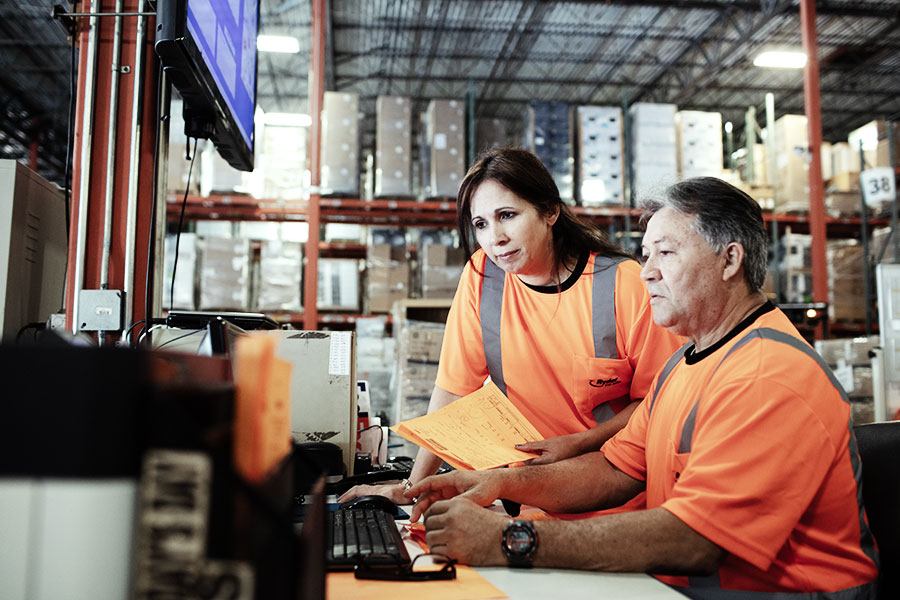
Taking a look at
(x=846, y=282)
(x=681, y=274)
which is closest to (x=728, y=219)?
(x=681, y=274)

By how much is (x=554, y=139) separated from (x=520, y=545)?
18.7 ft

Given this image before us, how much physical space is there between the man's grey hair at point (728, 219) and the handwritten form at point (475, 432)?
59 cm

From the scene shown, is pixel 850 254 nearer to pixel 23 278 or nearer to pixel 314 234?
pixel 314 234

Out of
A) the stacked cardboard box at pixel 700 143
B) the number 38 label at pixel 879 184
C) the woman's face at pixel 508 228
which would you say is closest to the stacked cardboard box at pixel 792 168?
the number 38 label at pixel 879 184

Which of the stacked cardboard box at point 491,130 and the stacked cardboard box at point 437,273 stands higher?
the stacked cardboard box at point 491,130

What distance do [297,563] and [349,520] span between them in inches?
34.5

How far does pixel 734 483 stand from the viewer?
1043mm

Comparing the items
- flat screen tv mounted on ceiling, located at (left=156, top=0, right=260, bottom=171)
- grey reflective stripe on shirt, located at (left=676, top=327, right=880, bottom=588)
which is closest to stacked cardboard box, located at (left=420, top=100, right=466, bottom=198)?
flat screen tv mounted on ceiling, located at (left=156, top=0, right=260, bottom=171)

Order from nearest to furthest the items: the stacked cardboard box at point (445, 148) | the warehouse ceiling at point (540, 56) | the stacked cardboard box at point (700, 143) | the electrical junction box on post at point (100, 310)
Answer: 1. the electrical junction box on post at point (100, 310)
2. the stacked cardboard box at point (445, 148)
3. the stacked cardboard box at point (700, 143)
4. the warehouse ceiling at point (540, 56)

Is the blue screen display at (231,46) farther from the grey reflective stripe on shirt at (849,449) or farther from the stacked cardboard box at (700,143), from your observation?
the stacked cardboard box at (700,143)

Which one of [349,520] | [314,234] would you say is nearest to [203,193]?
[314,234]

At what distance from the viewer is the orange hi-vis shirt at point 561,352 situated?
1.78 metres

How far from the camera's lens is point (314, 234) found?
558 cm

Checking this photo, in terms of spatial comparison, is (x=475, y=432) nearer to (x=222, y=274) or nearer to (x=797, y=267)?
(x=222, y=274)
